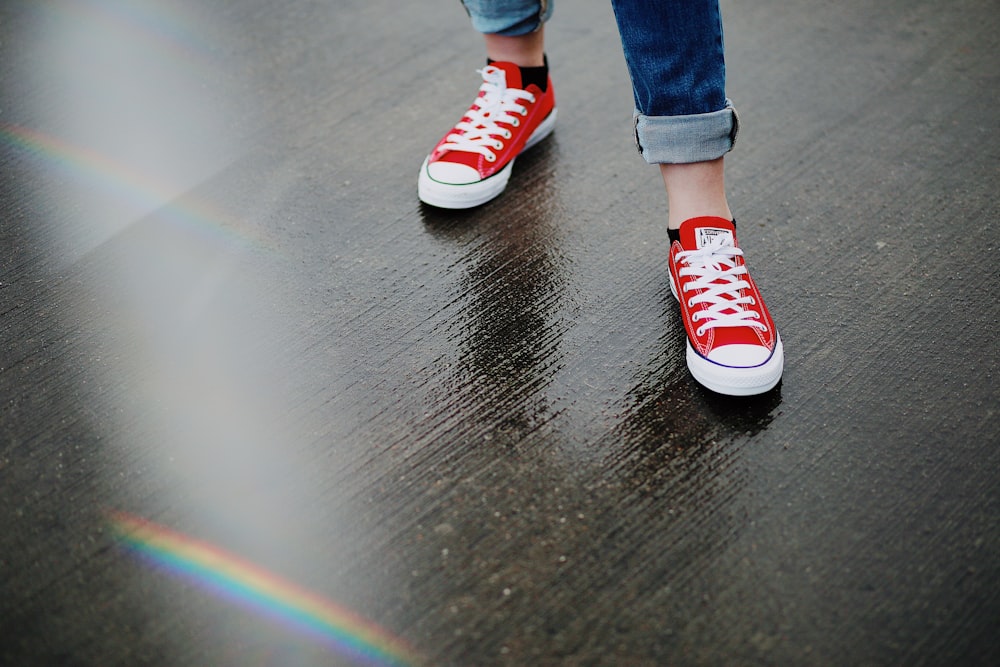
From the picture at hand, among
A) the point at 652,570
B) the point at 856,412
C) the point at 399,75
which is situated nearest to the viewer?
the point at 652,570

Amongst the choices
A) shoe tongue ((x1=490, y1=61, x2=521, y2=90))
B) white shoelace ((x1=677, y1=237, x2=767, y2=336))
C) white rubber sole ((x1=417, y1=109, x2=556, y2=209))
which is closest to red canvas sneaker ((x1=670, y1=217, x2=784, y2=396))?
white shoelace ((x1=677, y1=237, x2=767, y2=336))

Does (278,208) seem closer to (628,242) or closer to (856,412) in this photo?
(628,242)

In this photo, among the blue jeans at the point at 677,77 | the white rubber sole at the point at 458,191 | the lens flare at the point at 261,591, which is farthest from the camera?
the white rubber sole at the point at 458,191

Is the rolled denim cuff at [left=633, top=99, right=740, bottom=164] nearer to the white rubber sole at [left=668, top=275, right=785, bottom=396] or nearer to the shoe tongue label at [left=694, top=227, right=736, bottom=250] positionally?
the shoe tongue label at [left=694, top=227, right=736, bottom=250]

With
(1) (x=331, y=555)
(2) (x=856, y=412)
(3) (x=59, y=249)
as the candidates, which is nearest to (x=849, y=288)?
(2) (x=856, y=412)

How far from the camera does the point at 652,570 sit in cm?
79

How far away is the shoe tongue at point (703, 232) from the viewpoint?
1.05 m

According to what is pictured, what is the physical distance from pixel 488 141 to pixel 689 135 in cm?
39

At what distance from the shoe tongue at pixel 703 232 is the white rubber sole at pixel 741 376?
152mm

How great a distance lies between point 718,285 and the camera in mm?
1021

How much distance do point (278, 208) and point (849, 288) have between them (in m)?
0.79

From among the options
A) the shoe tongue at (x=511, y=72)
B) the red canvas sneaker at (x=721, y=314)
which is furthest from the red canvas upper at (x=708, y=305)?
the shoe tongue at (x=511, y=72)

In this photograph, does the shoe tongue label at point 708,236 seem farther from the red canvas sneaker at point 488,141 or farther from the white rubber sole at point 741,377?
the red canvas sneaker at point 488,141

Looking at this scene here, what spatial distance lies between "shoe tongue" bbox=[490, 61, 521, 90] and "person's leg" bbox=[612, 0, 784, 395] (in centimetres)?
37
